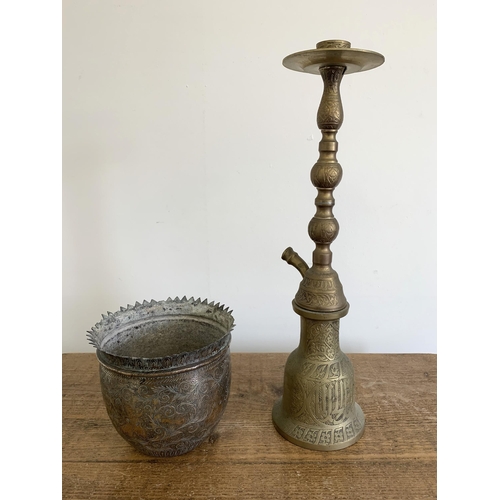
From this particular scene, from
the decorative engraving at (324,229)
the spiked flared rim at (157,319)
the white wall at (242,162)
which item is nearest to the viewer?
the spiked flared rim at (157,319)

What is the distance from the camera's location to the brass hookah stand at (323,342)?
721 millimetres

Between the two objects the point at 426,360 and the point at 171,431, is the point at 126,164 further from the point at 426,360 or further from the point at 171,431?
the point at 426,360

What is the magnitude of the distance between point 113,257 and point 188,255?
0.22m

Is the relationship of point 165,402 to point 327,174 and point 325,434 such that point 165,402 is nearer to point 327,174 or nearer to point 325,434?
point 325,434

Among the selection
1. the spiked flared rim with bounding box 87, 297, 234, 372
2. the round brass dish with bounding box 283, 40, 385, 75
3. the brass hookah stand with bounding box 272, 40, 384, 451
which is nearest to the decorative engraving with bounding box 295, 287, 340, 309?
the brass hookah stand with bounding box 272, 40, 384, 451

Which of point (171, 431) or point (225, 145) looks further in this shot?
point (225, 145)

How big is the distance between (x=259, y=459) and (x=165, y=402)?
8.3 inches

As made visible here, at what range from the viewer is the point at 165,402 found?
2.13 feet

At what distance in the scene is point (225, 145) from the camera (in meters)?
1.09

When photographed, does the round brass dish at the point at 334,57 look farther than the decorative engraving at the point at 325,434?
No

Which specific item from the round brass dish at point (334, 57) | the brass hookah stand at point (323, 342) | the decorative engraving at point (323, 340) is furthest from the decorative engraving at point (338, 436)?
the round brass dish at point (334, 57)

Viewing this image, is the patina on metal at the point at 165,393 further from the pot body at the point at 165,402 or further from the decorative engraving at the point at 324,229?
the decorative engraving at the point at 324,229

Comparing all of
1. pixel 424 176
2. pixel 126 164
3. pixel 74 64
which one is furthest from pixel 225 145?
pixel 424 176

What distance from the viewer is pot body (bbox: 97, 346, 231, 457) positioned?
0.65 meters
